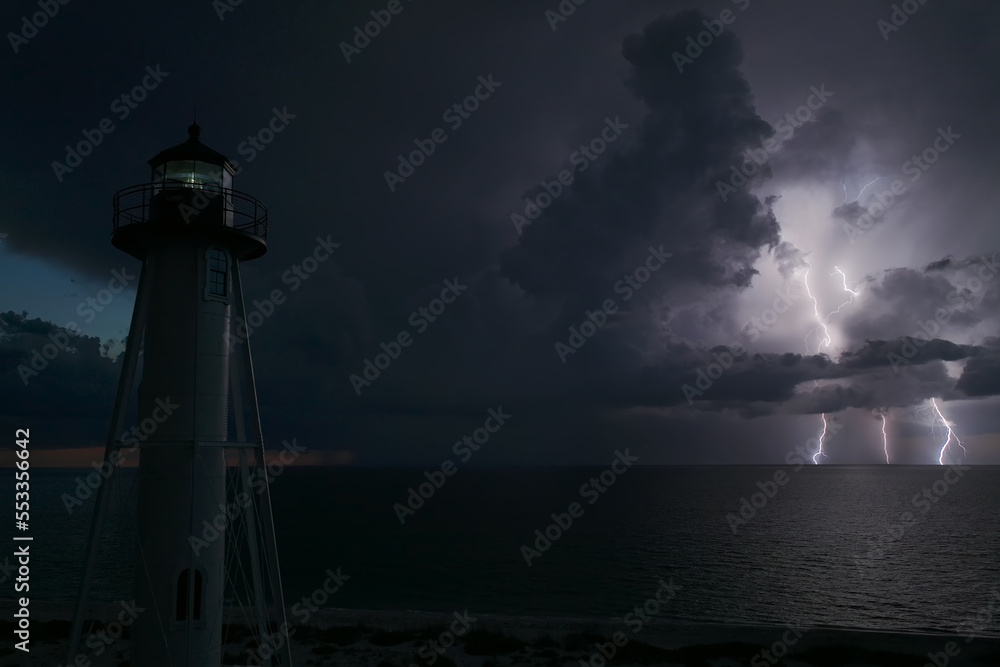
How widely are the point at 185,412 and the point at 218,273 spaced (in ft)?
11.3

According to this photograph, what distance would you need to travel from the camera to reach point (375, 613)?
25.5 meters

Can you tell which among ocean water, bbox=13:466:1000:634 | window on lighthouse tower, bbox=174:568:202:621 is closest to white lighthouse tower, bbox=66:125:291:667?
window on lighthouse tower, bbox=174:568:202:621

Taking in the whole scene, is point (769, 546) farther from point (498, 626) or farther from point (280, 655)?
point (280, 655)

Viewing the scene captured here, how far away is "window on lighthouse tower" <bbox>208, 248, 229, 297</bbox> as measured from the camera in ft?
48.3

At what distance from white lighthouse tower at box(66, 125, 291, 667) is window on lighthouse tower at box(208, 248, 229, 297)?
27 mm

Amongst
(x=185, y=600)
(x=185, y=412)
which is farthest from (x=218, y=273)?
(x=185, y=600)

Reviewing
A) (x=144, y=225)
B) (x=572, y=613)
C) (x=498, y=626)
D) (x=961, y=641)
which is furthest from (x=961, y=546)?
(x=144, y=225)

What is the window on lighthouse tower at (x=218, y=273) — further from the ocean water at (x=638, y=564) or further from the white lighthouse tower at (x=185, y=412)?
the ocean water at (x=638, y=564)

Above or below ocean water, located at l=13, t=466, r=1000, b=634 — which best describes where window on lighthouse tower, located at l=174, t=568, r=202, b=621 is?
below

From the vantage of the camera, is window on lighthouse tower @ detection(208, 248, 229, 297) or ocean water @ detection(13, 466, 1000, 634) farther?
ocean water @ detection(13, 466, 1000, 634)

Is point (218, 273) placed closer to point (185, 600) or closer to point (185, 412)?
point (185, 412)

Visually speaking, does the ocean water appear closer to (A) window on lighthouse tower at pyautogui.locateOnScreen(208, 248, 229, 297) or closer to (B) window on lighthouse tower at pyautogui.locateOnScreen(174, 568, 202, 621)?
(B) window on lighthouse tower at pyautogui.locateOnScreen(174, 568, 202, 621)

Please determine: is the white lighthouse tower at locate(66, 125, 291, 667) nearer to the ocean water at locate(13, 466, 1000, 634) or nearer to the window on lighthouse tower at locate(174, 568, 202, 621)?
the window on lighthouse tower at locate(174, 568, 202, 621)

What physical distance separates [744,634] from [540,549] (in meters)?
49.6
